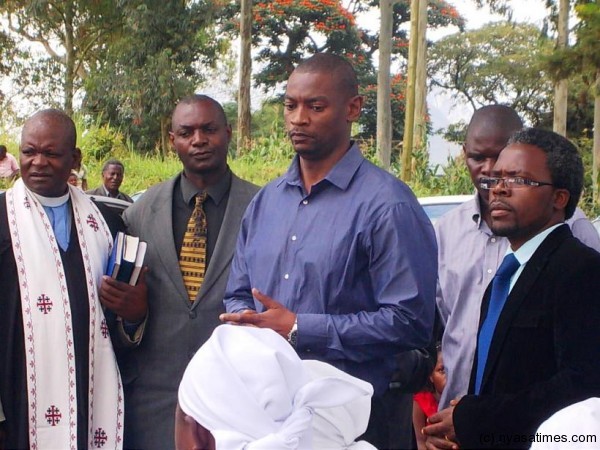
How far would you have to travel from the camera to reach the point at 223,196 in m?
4.26

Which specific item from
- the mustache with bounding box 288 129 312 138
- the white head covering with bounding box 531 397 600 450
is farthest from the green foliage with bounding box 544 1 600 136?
the white head covering with bounding box 531 397 600 450

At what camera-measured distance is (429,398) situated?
12.4 ft

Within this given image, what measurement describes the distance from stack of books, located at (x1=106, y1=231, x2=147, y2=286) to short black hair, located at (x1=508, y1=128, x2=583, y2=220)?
1730 mm

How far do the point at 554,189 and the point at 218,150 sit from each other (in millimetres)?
1779

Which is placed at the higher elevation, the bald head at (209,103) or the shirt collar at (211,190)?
the bald head at (209,103)

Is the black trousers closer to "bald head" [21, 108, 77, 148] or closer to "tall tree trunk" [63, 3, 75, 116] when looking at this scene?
"bald head" [21, 108, 77, 148]

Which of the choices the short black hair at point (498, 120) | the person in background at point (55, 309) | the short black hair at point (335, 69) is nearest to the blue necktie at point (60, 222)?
the person in background at point (55, 309)

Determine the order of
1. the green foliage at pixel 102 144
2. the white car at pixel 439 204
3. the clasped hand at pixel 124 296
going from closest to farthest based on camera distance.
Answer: the clasped hand at pixel 124 296, the white car at pixel 439 204, the green foliage at pixel 102 144

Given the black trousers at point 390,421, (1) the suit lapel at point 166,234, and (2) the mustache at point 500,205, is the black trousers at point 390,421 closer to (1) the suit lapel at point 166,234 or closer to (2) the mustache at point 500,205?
(2) the mustache at point 500,205

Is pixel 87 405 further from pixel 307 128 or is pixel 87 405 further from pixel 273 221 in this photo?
pixel 307 128

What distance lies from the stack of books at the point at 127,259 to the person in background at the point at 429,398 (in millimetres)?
1297

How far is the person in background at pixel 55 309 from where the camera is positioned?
383cm

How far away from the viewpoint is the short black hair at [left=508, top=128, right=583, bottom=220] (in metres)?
2.88

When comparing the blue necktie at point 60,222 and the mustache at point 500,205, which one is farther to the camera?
the blue necktie at point 60,222
